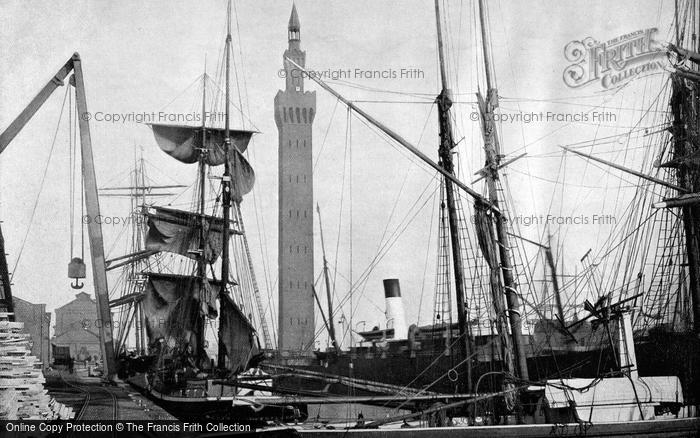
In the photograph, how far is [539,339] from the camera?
22.6 metres

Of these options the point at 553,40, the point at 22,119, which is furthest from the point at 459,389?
the point at 22,119

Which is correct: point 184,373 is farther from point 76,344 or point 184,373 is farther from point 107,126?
point 76,344

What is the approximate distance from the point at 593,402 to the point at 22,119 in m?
11.4

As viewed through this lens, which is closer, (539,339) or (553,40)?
(553,40)

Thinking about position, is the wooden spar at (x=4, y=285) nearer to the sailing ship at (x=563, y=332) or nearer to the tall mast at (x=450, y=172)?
the sailing ship at (x=563, y=332)

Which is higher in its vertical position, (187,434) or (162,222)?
(162,222)

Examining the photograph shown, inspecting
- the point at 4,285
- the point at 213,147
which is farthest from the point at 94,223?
the point at 213,147

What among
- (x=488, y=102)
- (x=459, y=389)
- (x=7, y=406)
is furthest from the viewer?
(x=459, y=389)

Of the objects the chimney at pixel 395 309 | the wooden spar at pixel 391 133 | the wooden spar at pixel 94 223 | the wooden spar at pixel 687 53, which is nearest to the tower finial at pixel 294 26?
the wooden spar at pixel 391 133

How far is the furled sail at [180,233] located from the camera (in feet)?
79.8

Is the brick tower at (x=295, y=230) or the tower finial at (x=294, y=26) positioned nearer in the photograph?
the tower finial at (x=294, y=26)

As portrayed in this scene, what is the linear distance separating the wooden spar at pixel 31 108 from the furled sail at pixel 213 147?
871 cm

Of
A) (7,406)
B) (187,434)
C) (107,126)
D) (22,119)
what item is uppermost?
(107,126)

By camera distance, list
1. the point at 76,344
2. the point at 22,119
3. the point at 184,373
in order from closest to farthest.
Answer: the point at 22,119 < the point at 184,373 < the point at 76,344
